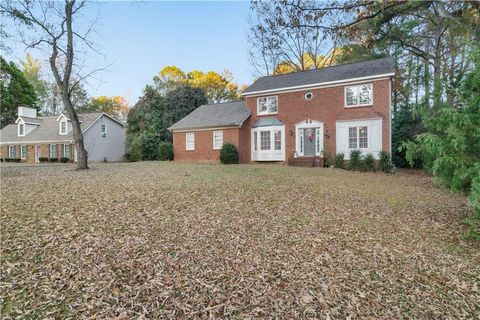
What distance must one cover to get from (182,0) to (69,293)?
34.5 ft

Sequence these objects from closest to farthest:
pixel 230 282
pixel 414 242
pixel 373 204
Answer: pixel 230 282, pixel 414 242, pixel 373 204

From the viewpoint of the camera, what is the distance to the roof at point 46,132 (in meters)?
27.8

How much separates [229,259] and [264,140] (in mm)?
16053

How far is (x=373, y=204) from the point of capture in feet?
23.2

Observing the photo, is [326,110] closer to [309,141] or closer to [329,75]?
[309,141]

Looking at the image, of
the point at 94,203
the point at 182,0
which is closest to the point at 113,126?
Result: the point at 182,0

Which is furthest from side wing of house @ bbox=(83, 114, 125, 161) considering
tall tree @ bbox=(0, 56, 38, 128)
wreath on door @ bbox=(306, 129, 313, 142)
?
wreath on door @ bbox=(306, 129, 313, 142)

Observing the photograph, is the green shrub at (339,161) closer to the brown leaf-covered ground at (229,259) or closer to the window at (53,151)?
the brown leaf-covered ground at (229,259)

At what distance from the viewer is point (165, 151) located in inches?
911

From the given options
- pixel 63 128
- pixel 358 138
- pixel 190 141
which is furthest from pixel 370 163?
pixel 63 128

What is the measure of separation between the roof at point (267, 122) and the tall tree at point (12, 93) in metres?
29.9

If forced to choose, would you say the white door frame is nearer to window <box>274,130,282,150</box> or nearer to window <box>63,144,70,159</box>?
window <box>274,130,282,150</box>

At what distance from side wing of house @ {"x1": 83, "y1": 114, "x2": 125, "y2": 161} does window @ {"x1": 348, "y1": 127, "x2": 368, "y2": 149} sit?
76.0ft

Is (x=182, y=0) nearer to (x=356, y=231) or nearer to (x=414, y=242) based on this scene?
(x=356, y=231)
